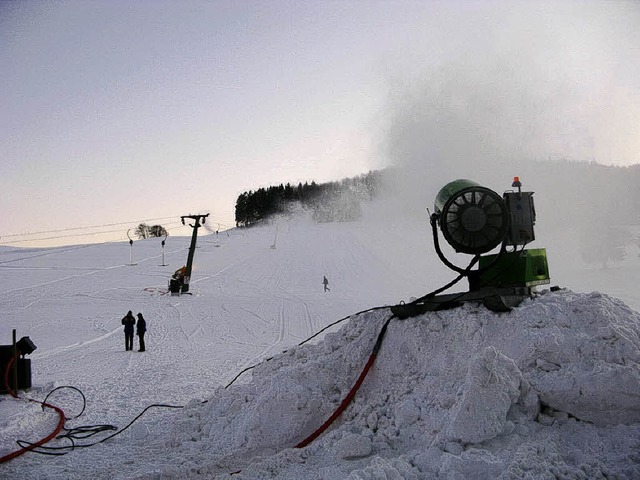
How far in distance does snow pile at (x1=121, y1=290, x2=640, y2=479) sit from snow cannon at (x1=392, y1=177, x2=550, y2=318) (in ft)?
0.80

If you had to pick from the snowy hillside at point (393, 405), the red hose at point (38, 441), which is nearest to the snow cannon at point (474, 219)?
the snowy hillside at point (393, 405)

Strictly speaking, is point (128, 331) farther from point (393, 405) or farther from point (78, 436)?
point (393, 405)

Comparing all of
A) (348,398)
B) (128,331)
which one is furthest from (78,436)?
(128,331)

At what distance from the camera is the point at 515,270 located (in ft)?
18.6

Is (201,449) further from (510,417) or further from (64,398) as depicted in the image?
(64,398)

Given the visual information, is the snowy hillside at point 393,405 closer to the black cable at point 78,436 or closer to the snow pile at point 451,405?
the snow pile at point 451,405

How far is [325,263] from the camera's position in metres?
42.0

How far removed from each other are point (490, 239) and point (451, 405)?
2193 mm

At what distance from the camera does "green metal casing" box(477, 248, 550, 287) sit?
5633 millimetres

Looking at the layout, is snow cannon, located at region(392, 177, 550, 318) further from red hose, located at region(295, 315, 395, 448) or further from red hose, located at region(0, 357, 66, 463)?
red hose, located at region(0, 357, 66, 463)

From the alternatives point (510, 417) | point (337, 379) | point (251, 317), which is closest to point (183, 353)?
point (251, 317)

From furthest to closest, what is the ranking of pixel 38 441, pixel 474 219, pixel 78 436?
pixel 78 436 < pixel 38 441 < pixel 474 219

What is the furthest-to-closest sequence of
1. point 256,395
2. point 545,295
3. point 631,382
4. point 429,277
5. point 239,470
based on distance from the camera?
point 429,277, point 256,395, point 545,295, point 239,470, point 631,382

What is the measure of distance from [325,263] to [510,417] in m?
38.0
